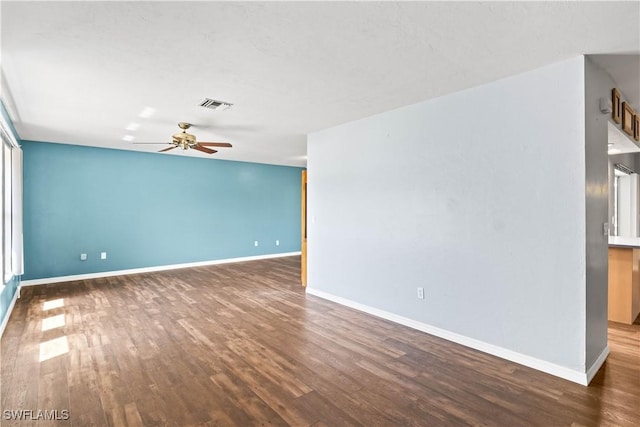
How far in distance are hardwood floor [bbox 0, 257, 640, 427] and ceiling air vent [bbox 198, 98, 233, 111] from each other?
2478mm

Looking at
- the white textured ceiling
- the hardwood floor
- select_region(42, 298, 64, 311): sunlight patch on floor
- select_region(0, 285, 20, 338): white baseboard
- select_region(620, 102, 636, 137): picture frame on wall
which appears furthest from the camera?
select_region(42, 298, 64, 311): sunlight patch on floor

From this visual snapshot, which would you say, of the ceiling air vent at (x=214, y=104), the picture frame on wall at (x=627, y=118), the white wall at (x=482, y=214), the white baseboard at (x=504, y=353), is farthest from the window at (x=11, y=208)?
the picture frame on wall at (x=627, y=118)

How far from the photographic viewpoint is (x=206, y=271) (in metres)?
6.68

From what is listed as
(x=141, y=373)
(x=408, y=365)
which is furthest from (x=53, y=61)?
(x=408, y=365)

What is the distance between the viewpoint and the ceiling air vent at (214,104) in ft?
11.3

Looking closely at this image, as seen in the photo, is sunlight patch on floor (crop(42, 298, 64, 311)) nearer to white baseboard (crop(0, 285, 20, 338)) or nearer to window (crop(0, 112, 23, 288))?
white baseboard (crop(0, 285, 20, 338))

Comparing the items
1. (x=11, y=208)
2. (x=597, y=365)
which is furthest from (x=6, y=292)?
(x=597, y=365)

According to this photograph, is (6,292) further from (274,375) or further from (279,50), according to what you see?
(279,50)

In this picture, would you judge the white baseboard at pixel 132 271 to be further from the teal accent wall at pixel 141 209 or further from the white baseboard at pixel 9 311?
the white baseboard at pixel 9 311

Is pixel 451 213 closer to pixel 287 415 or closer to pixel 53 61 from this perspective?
pixel 287 415

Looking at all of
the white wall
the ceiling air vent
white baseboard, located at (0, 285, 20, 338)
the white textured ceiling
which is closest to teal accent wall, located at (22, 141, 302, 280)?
white baseboard, located at (0, 285, 20, 338)

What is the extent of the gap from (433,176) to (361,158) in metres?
1.10

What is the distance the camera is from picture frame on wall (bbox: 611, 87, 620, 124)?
9.25 ft

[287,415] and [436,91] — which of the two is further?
[436,91]
